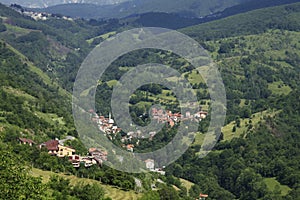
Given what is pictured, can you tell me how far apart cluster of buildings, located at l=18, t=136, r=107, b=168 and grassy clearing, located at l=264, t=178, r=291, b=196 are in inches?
1166

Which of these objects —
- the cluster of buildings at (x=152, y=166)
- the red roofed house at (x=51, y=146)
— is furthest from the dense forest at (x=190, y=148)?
the red roofed house at (x=51, y=146)

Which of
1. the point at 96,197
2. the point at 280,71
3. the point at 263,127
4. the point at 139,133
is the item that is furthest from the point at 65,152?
the point at 280,71

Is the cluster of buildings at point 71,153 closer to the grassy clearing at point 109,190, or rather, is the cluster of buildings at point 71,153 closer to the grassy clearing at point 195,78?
the grassy clearing at point 109,190

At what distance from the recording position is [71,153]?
67812 mm

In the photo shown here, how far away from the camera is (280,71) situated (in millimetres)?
172875

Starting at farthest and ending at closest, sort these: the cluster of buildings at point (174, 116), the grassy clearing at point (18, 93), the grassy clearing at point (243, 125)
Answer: the cluster of buildings at point (174, 116)
the grassy clearing at point (243, 125)
the grassy clearing at point (18, 93)

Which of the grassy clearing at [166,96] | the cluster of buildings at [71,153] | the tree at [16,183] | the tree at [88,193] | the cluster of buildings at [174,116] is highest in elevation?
the tree at [16,183]

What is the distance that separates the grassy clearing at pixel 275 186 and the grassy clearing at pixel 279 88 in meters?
67.2

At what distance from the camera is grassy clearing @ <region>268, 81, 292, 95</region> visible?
15679 cm

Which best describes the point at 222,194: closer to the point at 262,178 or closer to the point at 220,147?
the point at 262,178

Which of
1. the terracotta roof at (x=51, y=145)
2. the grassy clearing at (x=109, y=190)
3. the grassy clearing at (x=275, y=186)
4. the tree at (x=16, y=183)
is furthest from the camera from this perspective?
the grassy clearing at (x=275, y=186)

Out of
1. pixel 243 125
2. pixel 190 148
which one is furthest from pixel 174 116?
pixel 190 148

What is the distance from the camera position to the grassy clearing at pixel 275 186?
8569 centimetres

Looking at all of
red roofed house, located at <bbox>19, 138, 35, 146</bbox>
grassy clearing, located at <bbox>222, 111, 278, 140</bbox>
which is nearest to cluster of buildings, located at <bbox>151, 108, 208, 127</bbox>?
grassy clearing, located at <bbox>222, 111, 278, 140</bbox>
